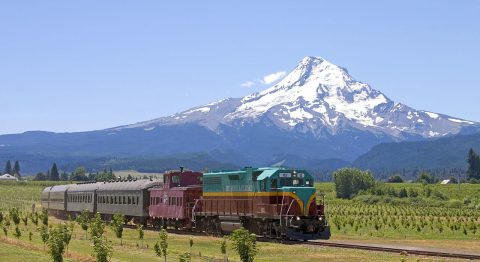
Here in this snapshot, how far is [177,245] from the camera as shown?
50.8 m

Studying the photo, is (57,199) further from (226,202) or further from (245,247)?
(245,247)

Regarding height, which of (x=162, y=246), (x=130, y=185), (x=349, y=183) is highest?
(x=349, y=183)

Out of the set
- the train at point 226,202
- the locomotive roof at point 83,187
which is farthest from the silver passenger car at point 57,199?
the train at point 226,202

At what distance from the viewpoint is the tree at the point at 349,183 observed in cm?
18875

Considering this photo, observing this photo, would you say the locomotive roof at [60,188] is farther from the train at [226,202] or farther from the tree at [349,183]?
the tree at [349,183]

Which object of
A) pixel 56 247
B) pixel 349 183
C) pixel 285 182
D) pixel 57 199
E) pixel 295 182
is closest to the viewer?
pixel 56 247

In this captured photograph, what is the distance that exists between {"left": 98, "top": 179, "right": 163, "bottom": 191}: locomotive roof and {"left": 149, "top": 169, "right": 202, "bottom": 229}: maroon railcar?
173 centimetres

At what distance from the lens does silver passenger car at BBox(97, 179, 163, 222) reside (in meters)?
71.8

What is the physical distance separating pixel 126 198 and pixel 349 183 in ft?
404

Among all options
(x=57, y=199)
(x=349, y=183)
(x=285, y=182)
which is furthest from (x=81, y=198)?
(x=349, y=183)

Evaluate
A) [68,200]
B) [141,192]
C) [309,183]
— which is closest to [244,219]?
[309,183]

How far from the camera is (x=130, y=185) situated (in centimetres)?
7550

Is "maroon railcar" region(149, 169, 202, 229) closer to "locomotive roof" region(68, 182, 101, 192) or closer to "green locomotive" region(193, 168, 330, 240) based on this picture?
"green locomotive" region(193, 168, 330, 240)

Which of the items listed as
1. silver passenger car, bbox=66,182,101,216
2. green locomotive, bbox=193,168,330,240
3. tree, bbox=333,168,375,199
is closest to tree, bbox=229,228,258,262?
green locomotive, bbox=193,168,330,240
